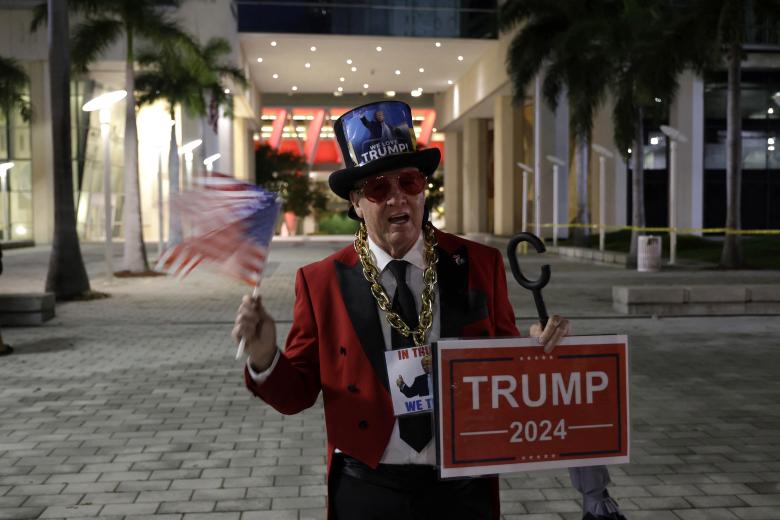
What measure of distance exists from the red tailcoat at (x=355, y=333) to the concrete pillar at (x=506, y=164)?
46.5 metres

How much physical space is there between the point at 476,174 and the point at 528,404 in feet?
192

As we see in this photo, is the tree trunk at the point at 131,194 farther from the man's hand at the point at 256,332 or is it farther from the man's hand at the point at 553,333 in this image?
the man's hand at the point at 553,333

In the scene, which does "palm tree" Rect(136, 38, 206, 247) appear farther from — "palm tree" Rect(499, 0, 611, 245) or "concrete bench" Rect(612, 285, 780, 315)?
"concrete bench" Rect(612, 285, 780, 315)

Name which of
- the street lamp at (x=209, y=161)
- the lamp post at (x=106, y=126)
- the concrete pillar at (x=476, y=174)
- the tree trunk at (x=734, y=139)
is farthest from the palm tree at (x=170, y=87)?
the concrete pillar at (x=476, y=174)

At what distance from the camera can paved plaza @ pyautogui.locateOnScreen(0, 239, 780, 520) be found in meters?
4.88

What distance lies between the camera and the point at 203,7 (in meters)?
42.3

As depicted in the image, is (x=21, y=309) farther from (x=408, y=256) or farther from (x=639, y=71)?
(x=639, y=71)

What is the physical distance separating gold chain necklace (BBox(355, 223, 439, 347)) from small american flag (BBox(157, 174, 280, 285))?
366 millimetres

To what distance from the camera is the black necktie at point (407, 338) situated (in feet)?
7.72

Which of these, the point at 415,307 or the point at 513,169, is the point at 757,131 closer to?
the point at 513,169

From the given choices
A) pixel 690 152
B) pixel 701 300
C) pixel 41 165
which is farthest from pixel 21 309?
pixel 690 152

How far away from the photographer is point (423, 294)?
7.87 feet

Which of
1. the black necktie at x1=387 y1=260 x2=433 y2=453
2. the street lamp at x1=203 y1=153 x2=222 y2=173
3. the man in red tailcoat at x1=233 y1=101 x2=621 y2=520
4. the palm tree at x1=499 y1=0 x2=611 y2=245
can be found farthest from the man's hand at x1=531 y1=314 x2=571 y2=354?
the palm tree at x1=499 y1=0 x2=611 y2=245

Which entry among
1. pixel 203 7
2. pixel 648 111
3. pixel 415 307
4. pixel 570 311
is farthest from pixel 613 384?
pixel 203 7
